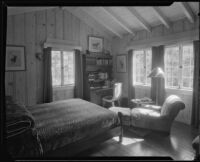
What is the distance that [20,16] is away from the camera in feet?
11.7

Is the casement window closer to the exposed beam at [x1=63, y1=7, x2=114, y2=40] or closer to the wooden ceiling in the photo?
the wooden ceiling

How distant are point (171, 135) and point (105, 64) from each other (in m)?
2.96

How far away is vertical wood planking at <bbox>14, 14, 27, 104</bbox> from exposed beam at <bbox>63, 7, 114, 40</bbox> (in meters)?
1.34

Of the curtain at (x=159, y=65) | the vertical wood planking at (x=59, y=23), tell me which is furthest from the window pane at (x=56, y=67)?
the curtain at (x=159, y=65)

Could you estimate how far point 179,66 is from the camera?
3809 mm

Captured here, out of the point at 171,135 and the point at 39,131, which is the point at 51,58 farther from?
the point at 171,135

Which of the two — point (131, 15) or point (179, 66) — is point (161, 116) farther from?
point (131, 15)

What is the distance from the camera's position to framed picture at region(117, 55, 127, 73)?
5.09 meters

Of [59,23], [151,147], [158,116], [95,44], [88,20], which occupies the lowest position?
[151,147]

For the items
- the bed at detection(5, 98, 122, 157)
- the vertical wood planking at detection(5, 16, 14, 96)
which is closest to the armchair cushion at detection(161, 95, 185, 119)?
the bed at detection(5, 98, 122, 157)

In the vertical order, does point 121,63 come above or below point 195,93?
above

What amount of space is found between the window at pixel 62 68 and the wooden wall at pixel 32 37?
0.39 metres

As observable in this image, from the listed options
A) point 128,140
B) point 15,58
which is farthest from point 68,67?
point 128,140

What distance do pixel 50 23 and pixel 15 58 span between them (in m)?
1.32
